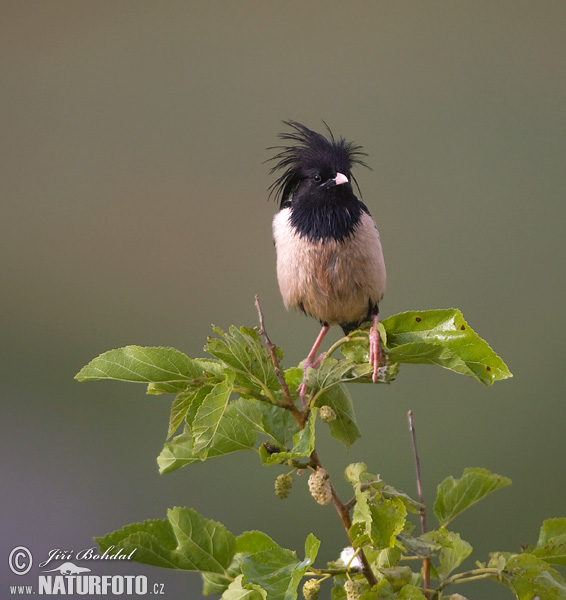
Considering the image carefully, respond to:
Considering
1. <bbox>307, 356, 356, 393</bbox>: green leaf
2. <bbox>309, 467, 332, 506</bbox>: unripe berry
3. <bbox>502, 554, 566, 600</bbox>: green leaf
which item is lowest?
<bbox>502, 554, 566, 600</bbox>: green leaf

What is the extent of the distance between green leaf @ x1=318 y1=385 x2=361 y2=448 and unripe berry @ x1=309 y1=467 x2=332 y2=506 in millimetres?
166

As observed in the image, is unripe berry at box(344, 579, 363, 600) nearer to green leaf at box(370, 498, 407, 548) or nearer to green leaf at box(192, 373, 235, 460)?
green leaf at box(370, 498, 407, 548)

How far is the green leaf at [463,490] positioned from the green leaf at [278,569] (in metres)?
0.26

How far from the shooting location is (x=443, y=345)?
2.92 feet

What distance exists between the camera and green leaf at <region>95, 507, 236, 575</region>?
89cm

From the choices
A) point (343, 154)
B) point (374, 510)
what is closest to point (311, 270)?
point (343, 154)

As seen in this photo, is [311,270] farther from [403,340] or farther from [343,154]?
[403,340]

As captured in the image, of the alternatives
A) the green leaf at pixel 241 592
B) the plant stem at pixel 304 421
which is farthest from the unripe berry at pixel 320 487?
the green leaf at pixel 241 592

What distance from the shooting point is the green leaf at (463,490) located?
3.19 ft

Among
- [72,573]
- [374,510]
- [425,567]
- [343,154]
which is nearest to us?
[374,510]

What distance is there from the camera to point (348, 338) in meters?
0.97

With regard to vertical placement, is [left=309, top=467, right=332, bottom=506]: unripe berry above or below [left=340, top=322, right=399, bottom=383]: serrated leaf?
below

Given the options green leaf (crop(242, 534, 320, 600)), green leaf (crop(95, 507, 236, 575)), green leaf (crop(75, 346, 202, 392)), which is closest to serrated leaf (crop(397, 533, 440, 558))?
green leaf (crop(242, 534, 320, 600))

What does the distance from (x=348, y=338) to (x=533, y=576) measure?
360 mm
